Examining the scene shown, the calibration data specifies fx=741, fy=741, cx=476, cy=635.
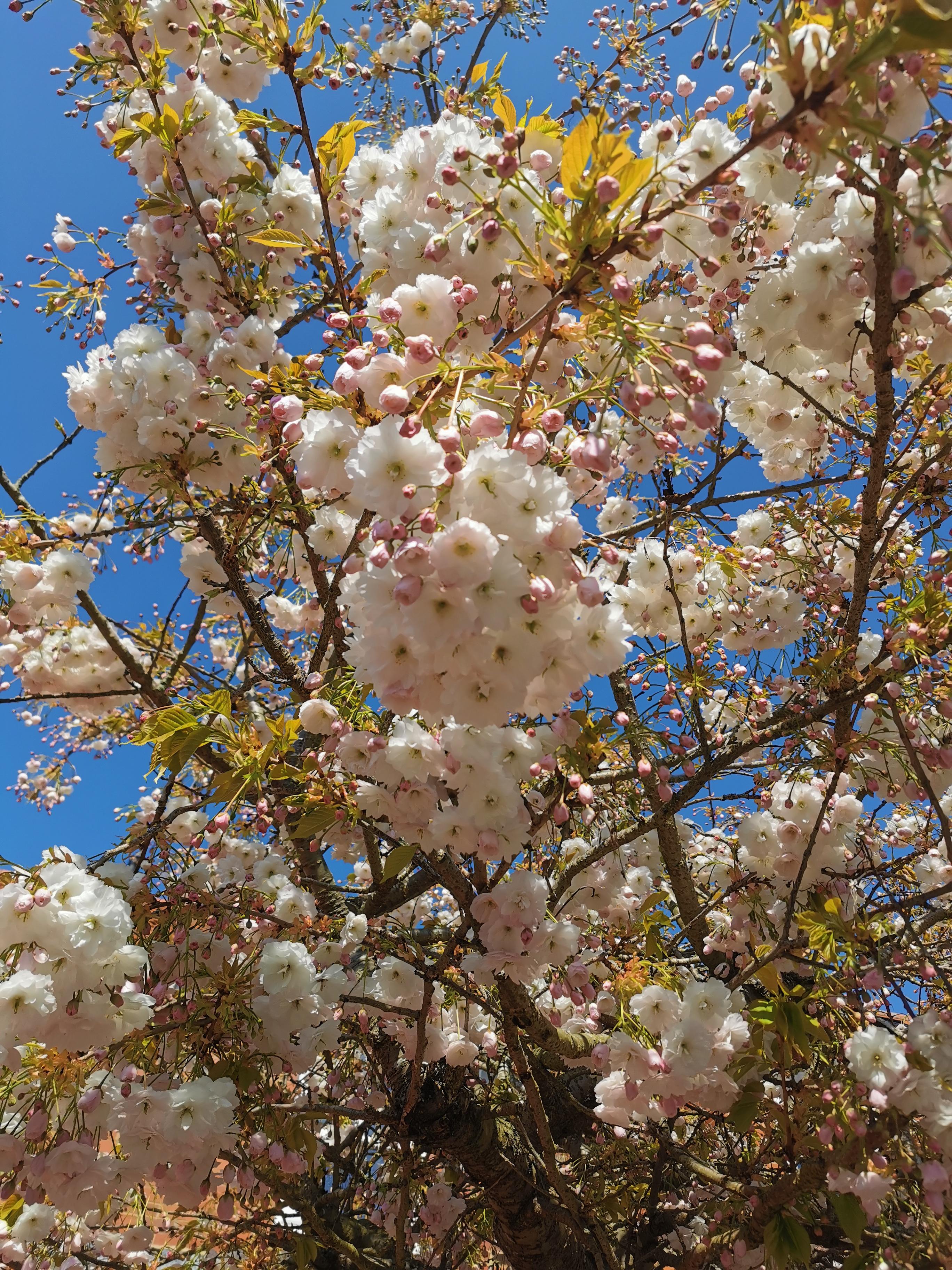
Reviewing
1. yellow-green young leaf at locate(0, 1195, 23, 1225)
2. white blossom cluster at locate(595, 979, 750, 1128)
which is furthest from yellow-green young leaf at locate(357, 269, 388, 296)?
yellow-green young leaf at locate(0, 1195, 23, 1225)

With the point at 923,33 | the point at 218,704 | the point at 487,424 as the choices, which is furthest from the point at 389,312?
the point at 218,704

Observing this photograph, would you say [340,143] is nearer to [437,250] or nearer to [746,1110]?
[437,250]

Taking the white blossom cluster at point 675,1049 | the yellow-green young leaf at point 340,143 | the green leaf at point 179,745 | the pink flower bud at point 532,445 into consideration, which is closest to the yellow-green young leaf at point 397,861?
the green leaf at point 179,745

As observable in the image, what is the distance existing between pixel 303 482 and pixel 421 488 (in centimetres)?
37

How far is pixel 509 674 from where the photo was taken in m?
1.10

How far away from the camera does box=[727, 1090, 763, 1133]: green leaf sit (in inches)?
69.2

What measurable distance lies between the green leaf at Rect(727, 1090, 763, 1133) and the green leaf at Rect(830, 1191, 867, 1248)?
249 millimetres

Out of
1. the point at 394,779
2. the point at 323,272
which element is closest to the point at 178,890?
the point at 394,779

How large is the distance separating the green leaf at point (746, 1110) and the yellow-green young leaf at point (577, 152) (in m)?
1.95

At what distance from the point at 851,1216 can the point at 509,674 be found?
4.43 ft

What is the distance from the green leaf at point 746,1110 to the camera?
5.76 ft

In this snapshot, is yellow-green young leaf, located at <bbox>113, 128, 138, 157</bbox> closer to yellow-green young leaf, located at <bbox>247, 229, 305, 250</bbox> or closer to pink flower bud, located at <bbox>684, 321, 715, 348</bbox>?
yellow-green young leaf, located at <bbox>247, 229, 305, 250</bbox>

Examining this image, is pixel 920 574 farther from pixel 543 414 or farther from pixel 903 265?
pixel 543 414

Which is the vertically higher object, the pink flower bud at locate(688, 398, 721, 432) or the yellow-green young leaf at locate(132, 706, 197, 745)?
the yellow-green young leaf at locate(132, 706, 197, 745)
